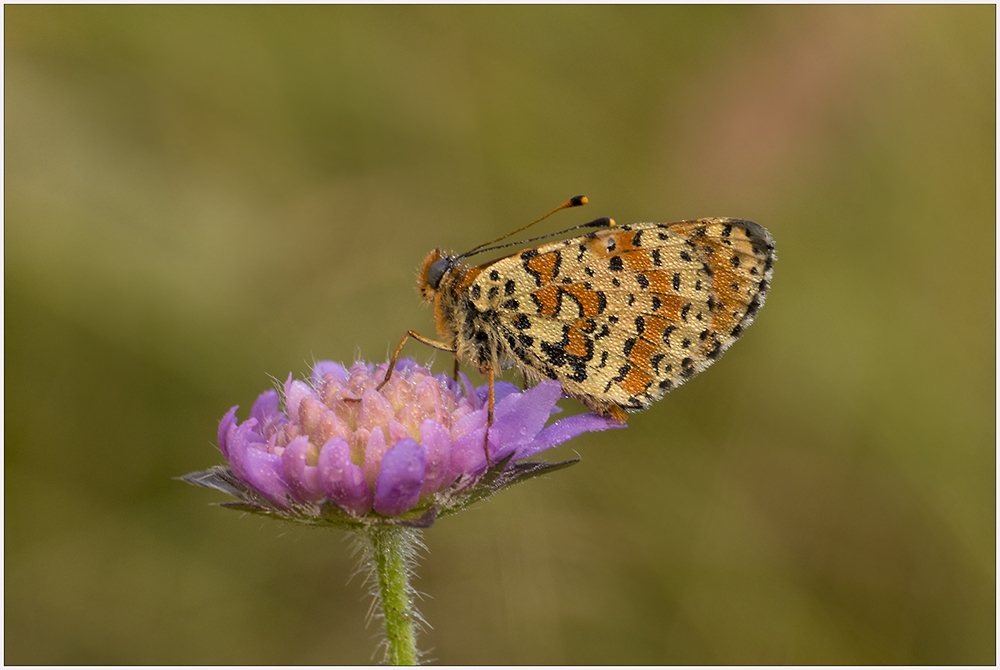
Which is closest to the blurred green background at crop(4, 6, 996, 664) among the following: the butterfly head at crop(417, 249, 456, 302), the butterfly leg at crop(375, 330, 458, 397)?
the butterfly head at crop(417, 249, 456, 302)

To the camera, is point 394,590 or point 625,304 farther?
point 625,304

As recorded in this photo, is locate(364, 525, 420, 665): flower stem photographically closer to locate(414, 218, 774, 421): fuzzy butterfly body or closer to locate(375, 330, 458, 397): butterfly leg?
locate(375, 330, 458, 397): butterfly leg

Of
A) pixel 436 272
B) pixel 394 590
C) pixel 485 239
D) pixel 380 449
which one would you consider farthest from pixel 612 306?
pixel 485 239

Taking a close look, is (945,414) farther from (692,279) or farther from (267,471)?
(267,471)

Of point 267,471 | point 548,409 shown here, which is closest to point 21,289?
point 267,471

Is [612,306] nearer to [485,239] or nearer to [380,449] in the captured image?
[380,449]
